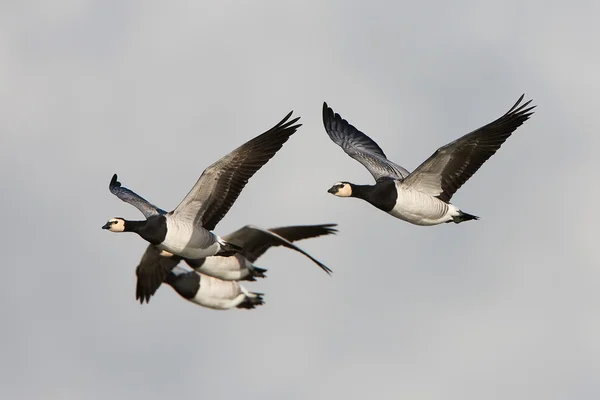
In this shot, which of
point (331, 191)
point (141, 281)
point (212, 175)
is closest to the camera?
point (212, 175)

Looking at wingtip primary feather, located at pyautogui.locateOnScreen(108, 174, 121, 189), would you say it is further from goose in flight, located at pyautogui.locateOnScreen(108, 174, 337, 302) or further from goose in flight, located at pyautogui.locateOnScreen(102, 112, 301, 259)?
goose in flight, located at pyautogui.locateOnScreen(102, 112, 301, 259)

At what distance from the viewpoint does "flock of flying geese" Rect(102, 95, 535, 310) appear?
24922mm

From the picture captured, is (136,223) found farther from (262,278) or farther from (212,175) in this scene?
(262,278)

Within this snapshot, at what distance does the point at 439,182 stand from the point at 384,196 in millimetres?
995

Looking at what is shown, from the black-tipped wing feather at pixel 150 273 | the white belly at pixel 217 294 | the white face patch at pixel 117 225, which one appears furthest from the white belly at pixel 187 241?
the white belly at pixel 217 294

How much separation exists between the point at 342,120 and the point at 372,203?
5.20 metres

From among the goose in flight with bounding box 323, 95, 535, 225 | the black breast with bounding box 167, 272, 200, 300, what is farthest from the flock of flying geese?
the black breast with bounding box 167, 272, 200, 300

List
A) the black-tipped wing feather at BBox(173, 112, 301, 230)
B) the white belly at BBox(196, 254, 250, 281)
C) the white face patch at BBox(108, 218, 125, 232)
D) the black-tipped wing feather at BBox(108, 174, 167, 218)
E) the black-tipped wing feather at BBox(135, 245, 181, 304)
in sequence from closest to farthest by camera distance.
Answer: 1. the black-tipped wing feather at BBox(173, 112, 301, 230)
2. the white face patch at BBox(108, 218, 125, 232)
3. the black-tipped wing feather at BBox(108, 174, 167, 218)
4. the white belly at BBox(196, 254, 250, 281)
5. the black-tipped wing feather at BBox(135, 245, 181, 304)

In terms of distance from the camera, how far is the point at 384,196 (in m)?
25.8

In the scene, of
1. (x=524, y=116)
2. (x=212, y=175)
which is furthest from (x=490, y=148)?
(x=212, y=175)

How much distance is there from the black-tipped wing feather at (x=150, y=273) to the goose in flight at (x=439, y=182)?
14.2 feet

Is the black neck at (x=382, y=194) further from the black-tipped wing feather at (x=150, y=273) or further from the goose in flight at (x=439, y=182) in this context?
the black-tipped wing feather at (x=150, y=273)

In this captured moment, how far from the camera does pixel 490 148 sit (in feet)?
84.7

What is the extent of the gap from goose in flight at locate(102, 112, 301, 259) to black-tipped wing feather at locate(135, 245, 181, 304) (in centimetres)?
389
